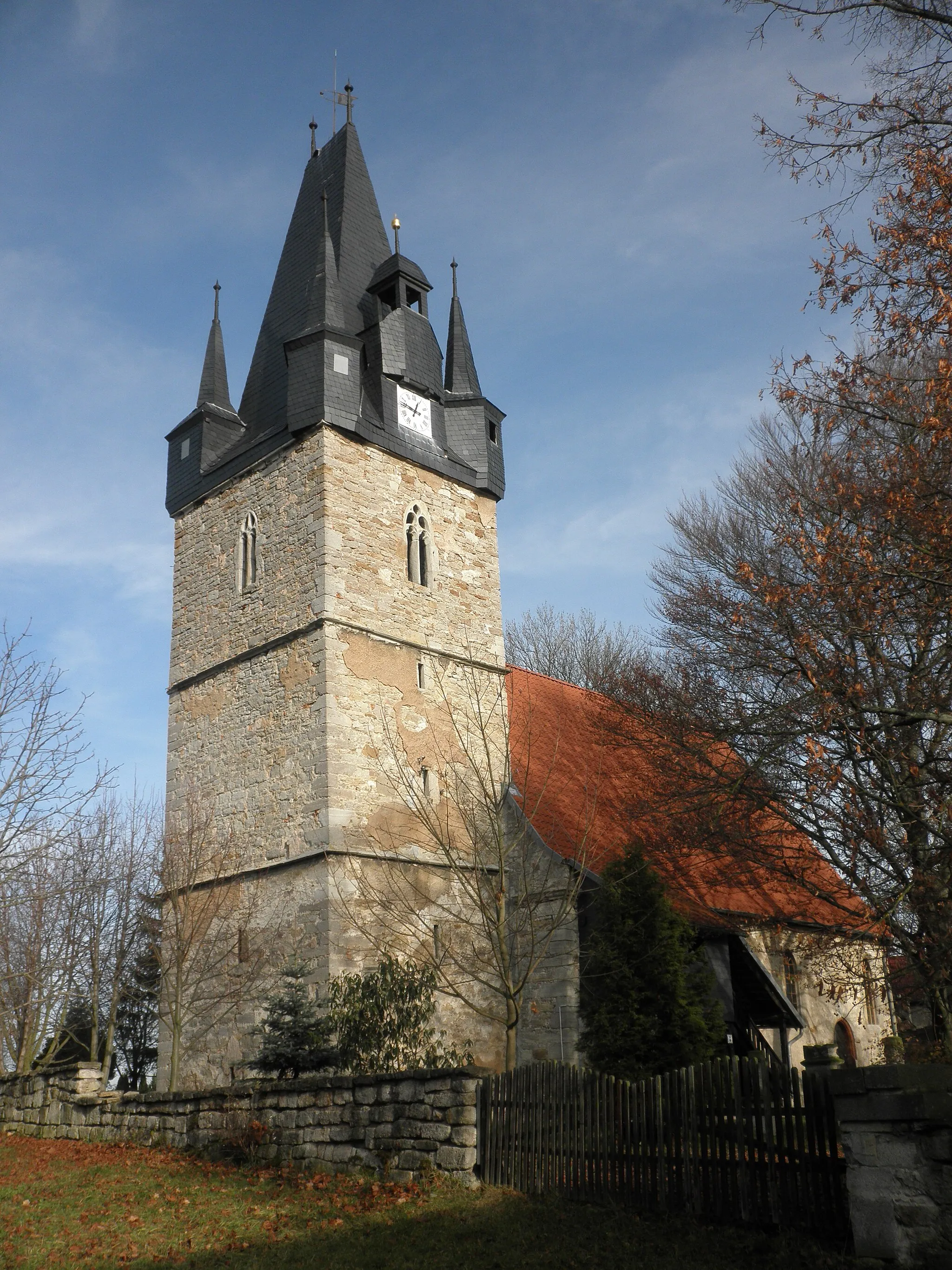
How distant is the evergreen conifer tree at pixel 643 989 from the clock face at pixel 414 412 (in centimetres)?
890

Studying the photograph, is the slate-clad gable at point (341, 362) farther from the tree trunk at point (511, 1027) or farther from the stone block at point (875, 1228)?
the stone block at point (875, 1228)

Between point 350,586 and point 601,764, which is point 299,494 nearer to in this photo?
point 350,586

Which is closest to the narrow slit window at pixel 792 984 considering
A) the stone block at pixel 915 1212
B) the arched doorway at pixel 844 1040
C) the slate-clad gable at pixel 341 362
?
the arched doorway at pixel 844 1040

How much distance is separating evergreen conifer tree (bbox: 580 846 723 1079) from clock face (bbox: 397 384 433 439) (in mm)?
8904

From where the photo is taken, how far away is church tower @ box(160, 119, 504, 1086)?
1566cm

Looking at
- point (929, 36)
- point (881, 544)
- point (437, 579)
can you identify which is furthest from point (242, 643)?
point (929, 36)

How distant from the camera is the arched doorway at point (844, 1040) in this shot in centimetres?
2020

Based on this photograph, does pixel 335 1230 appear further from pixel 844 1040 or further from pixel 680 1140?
pixel 844 1040

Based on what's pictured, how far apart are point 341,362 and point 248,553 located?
3.54 metres

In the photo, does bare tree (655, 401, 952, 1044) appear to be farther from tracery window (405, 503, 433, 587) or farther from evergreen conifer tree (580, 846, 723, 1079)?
tracery window (405, 503, 433, 587)

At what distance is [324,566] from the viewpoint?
1652 centimetres

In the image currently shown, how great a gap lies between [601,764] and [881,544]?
9635mm

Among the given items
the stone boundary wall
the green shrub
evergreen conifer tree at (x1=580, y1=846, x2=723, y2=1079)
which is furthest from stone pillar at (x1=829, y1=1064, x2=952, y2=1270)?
the green shrub

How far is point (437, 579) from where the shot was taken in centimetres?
1833
